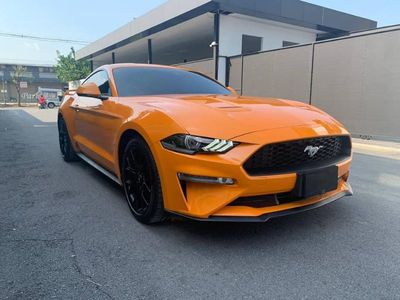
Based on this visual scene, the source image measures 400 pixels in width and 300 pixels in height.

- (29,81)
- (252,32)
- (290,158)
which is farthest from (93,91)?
(29,81)

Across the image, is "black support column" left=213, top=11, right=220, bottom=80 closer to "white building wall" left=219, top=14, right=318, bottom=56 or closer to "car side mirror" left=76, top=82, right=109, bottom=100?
"white building wall" left=219, top=14, right=318, bottom=56

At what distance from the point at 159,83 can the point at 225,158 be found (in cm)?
184

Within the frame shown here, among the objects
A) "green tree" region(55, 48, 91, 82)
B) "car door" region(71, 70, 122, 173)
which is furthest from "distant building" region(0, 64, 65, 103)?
"car door" region(71, 70, 122, 173)

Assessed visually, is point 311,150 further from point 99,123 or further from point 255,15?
point 255,15

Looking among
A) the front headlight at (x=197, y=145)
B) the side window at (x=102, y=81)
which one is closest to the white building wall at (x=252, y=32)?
the side window at (x=102, y=81)

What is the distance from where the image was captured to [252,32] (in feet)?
47.3

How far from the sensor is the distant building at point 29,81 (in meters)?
60.2

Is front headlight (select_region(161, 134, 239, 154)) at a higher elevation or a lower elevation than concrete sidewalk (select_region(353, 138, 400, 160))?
higher

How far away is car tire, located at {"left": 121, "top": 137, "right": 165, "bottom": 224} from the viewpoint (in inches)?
106

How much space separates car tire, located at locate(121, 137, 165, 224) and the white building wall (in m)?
11.4

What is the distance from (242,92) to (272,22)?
3608 mm

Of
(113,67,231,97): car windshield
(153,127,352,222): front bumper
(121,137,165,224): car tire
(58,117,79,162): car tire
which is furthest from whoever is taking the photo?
(58,117,79,162): car tire

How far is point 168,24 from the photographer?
51.2 ft

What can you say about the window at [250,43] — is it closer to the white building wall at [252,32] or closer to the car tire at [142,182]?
the white building wall at [252,32]
